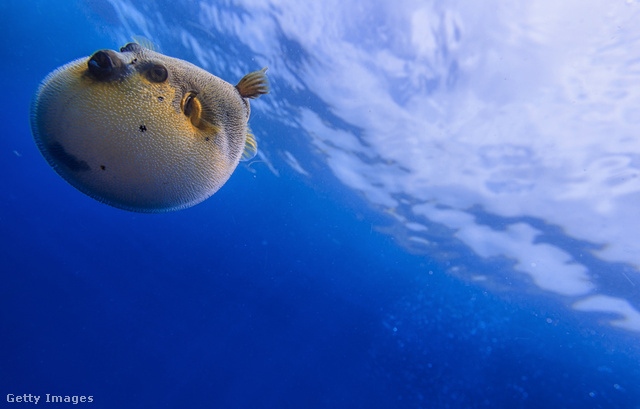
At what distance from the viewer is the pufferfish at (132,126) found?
138 cm

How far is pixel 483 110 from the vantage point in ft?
30.4

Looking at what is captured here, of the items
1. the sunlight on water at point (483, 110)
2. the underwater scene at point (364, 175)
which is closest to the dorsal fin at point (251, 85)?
the underwater scene at point (364, 175)

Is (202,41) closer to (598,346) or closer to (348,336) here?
(348,336)

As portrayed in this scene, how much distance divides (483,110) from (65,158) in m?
10.0

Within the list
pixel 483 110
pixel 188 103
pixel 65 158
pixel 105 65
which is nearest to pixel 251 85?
pixel 188 103

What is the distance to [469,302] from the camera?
23.7 metres

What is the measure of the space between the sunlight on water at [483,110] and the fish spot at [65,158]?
8.18m

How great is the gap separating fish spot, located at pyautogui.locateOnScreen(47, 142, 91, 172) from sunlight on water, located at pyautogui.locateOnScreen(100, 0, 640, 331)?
8.18 metres

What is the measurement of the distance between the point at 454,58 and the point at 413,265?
17.4 meters

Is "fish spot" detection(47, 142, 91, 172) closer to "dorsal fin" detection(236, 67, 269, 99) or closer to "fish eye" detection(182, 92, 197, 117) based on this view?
"fish eye" detection(182, 92, 197, 117)

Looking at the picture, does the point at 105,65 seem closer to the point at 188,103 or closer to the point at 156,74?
the point at 156,74

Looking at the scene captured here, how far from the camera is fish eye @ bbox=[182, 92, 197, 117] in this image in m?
1.60

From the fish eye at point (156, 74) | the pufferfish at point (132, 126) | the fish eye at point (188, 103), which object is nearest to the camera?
the pufferfish at point (132, 126)

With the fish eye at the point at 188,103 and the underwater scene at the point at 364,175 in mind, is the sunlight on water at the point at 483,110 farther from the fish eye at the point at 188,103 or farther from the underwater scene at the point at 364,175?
the fish eye at the point at 188,103
